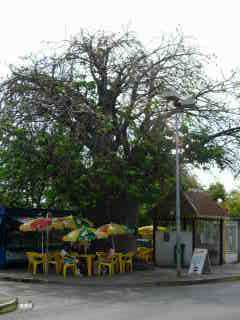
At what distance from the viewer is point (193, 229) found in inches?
1040

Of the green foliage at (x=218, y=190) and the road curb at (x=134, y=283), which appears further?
the green foliage at (x=218, y=190)

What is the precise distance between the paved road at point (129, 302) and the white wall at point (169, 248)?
22.0 ft

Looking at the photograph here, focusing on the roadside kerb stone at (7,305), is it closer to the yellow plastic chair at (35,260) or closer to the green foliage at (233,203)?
the yellow plastic chair at (35,260)

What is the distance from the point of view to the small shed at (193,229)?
2650cm

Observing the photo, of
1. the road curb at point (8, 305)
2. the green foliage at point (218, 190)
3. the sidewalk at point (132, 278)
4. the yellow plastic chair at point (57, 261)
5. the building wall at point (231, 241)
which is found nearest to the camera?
the road curb at point (8, 305)

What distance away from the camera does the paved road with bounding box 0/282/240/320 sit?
480 inches

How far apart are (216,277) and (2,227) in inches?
398

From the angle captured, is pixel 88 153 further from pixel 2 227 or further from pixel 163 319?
pixel 163 319

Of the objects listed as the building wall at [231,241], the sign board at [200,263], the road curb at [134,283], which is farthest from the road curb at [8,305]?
the building wall at [231,241]

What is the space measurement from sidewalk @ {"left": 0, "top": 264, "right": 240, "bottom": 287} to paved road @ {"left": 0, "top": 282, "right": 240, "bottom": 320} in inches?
43.4

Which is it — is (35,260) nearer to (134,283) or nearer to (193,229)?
(134,283)

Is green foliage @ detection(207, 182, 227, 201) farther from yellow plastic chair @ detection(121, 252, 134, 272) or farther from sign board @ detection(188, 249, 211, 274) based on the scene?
sign board @ detection(188, 249, 211, 274)

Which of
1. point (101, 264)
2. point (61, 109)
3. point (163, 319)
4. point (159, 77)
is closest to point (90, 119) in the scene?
point (61, 109)

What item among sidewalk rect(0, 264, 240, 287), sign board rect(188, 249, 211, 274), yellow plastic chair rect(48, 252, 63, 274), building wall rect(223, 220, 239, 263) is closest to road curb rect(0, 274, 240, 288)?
sidewalk rect(0, 264, 240, 287)
